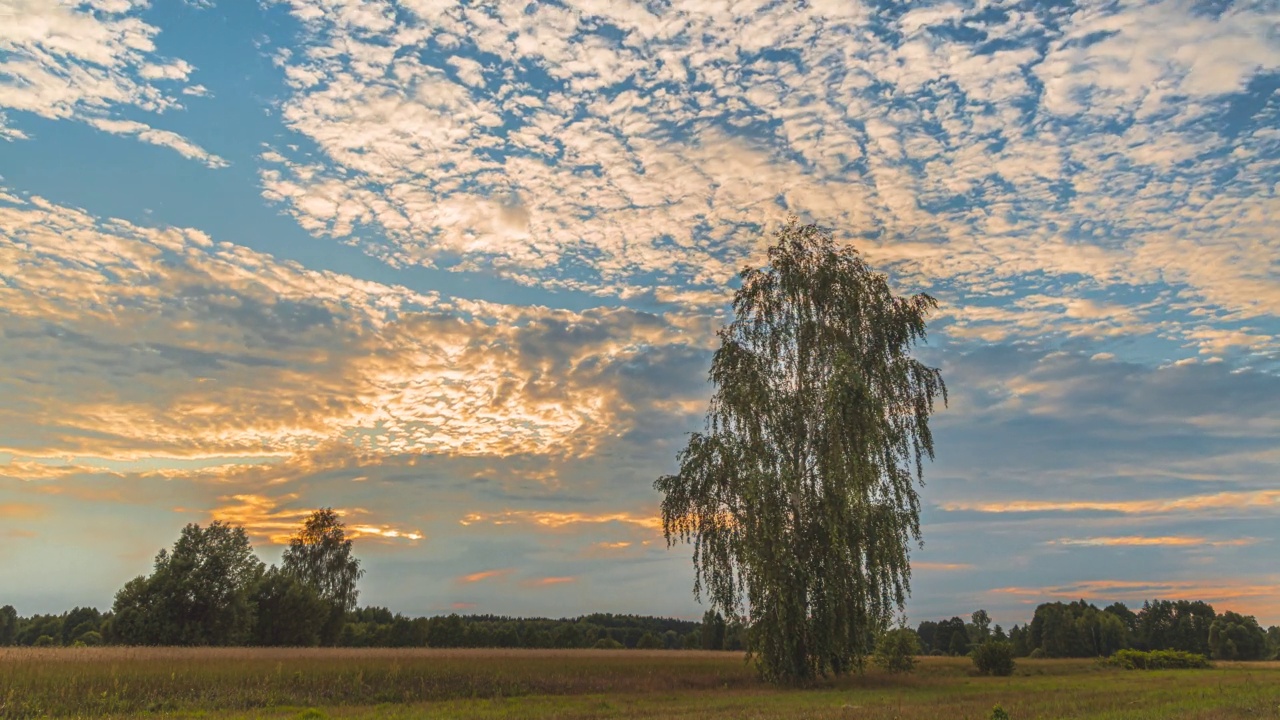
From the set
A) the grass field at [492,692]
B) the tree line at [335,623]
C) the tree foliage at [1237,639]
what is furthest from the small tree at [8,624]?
the tree foliage at [1237,639]

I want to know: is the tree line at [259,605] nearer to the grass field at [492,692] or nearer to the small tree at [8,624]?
the grass field at [492,692]

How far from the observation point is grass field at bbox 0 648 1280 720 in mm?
19156

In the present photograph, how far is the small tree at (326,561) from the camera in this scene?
7312cm

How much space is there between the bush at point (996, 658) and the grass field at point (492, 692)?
8.38 m

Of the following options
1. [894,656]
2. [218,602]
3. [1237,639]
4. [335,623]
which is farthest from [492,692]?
[1237,639]

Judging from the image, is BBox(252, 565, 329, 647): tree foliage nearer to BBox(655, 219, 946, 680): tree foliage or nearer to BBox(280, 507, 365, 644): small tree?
BBox(280, 507, 365, 644): small tree

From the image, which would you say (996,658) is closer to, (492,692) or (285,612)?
(492,692)

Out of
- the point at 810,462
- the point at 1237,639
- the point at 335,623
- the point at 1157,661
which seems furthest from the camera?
the point at 1237,639

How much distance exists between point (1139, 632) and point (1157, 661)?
199 feet

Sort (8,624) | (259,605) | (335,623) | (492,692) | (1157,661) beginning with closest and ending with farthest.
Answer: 1. (492,692)
2. (1157,661)
3. (259,605)
4. (335,623)
5. (8,624)

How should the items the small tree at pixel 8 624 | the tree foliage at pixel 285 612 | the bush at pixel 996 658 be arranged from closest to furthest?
1. the bush at pixel 996 658
2. the tree foliage at pixel 285 612
3. the small tree at pixel 8 624

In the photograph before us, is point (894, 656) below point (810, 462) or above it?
below

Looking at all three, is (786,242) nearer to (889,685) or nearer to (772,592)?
(772,592)

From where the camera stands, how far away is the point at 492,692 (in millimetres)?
27422
